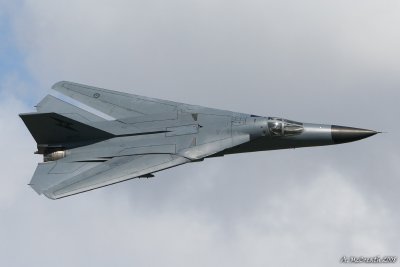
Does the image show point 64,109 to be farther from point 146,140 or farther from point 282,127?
point 282,127

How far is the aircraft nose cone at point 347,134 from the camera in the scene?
36375mm

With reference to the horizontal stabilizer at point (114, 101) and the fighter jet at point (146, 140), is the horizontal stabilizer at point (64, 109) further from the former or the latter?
the fighter jet at point (146, 140)

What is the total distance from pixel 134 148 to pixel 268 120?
19.5ft

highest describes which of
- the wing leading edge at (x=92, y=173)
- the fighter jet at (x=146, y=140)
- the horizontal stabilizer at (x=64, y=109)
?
the horizontal stabilizer at (x=64, y=109)

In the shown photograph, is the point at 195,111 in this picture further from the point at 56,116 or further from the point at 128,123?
the point at 56,116

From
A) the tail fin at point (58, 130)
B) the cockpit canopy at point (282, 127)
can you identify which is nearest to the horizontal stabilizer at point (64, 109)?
the tail fin at point (58, 130)

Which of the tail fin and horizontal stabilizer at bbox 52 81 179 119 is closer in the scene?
the tail fin

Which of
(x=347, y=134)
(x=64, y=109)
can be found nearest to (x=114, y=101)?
(x=64, y=109)

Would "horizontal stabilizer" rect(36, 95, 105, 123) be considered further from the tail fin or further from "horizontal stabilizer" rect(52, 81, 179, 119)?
the tail fin

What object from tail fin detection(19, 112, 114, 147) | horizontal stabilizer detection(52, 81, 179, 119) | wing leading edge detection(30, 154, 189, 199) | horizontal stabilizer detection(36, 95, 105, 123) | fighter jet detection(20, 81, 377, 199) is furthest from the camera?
horizontal stabilizer detection(36, 95, 105, 123)

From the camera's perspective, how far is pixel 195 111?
3791 cm

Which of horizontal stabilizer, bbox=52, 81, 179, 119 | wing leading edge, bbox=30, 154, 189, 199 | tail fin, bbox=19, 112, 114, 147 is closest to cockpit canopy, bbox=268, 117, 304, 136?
wing leading edge, bbox=30, 154, 189, 199

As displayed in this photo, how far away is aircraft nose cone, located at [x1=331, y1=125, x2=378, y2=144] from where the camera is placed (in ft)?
119

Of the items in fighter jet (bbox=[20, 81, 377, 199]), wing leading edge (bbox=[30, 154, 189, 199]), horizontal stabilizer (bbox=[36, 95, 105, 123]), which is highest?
horizontal stabilizer (bbox=[36, 95, 105, 123])
